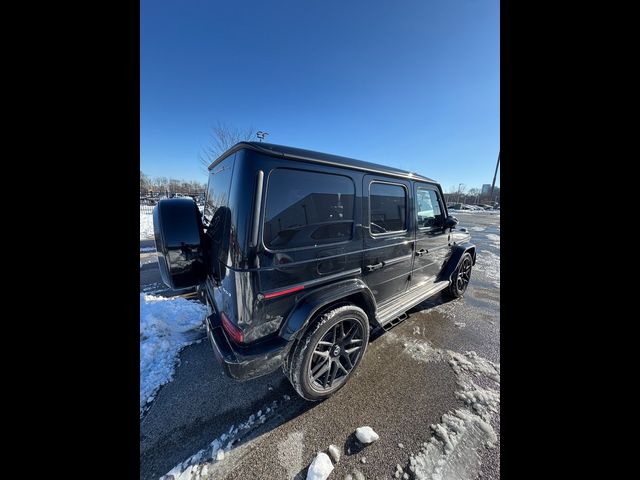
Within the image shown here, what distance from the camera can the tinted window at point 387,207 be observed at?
7.70 ft

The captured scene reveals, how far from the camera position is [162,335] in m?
2.93

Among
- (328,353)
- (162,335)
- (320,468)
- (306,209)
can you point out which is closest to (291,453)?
(320,468)

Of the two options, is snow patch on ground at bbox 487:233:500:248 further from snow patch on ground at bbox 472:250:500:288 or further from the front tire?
the front tire

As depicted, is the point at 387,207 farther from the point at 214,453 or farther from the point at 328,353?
the point at 214,453

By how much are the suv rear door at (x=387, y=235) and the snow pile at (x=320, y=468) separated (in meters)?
1.48

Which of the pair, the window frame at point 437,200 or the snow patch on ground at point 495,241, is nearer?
the window frame at point 437,200

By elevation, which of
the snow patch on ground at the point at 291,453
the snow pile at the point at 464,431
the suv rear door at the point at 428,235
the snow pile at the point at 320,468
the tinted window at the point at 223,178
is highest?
the tinted window at the point at 223,178

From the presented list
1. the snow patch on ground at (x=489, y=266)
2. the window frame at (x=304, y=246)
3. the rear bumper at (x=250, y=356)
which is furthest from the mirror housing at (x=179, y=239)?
the snow patch on ground at (x=489, y=266)

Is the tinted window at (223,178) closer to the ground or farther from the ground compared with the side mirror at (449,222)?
farther from the ground

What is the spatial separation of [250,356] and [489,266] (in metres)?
7.48

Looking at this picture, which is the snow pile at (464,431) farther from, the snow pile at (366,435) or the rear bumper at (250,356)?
the rear bumper at (250,356)

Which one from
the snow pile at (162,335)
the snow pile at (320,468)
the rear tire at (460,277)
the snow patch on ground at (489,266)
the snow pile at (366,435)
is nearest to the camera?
the snow pile at (320,468)
